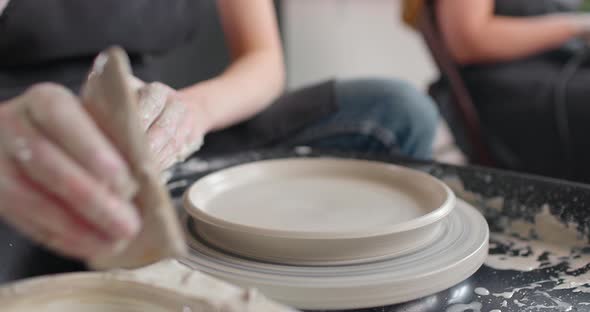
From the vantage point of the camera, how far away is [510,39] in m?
1.61

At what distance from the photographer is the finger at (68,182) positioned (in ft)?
1.19

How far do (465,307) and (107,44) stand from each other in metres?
0.76

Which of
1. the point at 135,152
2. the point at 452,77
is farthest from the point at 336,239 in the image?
the point at 452,77

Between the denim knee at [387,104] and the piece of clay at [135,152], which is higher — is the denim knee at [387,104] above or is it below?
below

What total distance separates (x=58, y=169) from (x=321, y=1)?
2907 millimetres

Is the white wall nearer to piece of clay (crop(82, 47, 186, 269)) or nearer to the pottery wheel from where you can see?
the pottery wheel

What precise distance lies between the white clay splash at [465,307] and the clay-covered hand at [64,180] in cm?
33

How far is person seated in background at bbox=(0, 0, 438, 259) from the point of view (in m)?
0.37

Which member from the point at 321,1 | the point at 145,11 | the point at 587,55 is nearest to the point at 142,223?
the point at 145,11

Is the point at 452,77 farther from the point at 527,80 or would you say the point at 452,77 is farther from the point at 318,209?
the point at 318,209

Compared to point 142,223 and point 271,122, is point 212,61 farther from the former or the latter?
point 142,223

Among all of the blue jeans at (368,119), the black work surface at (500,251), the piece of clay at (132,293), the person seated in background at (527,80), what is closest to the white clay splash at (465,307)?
the black work surface at (500,251)

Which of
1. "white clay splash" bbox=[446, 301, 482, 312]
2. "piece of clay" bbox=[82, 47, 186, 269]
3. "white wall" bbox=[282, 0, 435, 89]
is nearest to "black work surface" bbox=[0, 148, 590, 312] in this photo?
"white clay splash" bbox=[446, 301, 482, 312]

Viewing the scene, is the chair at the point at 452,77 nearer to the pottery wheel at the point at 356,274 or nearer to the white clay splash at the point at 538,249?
the white clay splash at the point at 538,249
